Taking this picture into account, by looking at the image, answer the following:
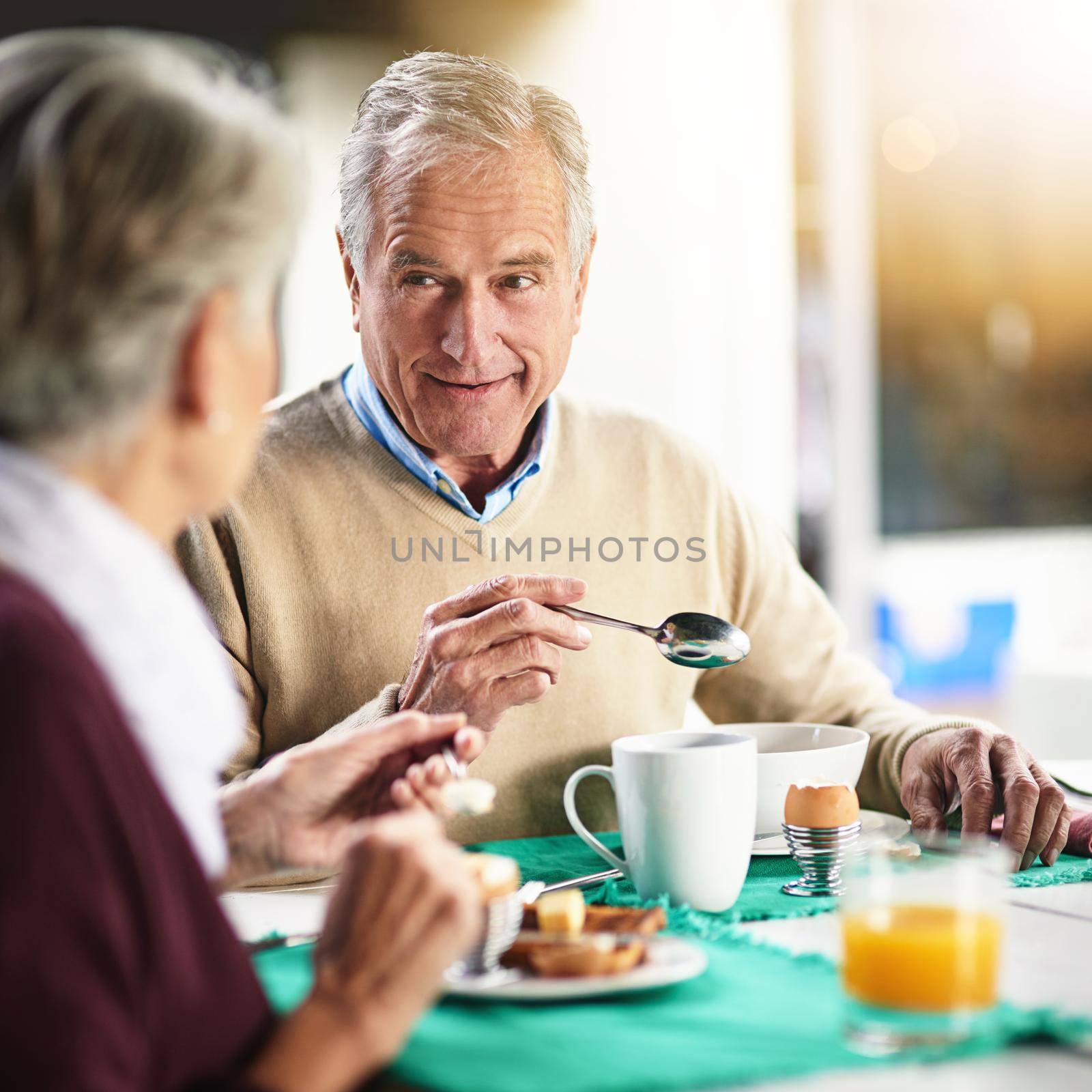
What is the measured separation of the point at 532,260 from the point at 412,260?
0.45 feet

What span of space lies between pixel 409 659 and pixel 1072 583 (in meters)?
4.55

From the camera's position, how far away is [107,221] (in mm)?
733

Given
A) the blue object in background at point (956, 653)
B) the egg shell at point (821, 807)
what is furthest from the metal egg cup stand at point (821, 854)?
the blue object in background at point (956, 653)

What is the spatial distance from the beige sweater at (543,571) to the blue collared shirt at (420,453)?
12 millimetres

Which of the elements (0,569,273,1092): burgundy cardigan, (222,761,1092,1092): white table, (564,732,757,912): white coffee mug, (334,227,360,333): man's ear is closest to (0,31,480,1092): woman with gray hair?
(0,569,273,1092): burgundy cardigan

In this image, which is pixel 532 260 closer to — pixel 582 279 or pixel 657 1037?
pixel 582 279

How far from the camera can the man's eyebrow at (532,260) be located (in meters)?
1.56

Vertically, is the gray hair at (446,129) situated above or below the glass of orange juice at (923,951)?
above

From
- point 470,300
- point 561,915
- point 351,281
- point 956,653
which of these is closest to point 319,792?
point 561,915

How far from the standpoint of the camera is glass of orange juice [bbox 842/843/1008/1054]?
82 centimetres

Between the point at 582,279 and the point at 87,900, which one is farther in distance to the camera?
the point at 582,279

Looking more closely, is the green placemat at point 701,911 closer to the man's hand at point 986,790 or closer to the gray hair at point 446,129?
the man's hand at point 986,790

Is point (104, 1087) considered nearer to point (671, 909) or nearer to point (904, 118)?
point (671, 909)

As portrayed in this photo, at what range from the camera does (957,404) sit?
19.0 ft
